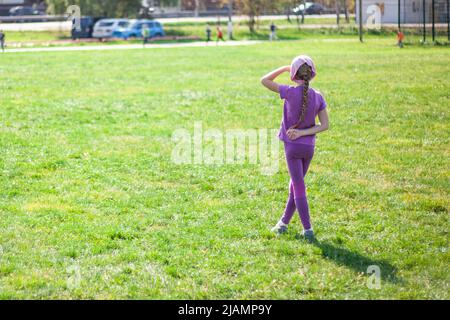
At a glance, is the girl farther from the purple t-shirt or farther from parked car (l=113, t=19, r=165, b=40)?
parked car (l=113, t=19, r=165, b=40)

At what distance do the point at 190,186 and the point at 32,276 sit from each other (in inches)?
159

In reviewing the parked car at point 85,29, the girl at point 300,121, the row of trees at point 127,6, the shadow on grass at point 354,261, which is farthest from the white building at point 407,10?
the shadow on grass at point 354,261

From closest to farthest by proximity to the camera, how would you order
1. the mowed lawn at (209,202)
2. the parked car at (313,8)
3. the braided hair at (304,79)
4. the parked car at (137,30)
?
the mowed lawn at (209,202) → the braided hair at (304,79) → the parked car at (137,30) → the parked car at (313,8)

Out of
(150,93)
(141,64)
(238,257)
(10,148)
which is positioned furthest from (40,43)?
(238,257)

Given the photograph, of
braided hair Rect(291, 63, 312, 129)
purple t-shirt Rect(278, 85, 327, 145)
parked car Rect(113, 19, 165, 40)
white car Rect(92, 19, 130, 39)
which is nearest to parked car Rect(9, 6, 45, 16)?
white car Rect(92, 19, 130, 39)

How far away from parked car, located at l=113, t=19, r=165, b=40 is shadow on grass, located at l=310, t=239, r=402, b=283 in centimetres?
4828

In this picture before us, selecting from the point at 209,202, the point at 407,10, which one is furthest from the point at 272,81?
the point at 407,10

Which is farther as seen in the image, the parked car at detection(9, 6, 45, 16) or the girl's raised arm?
the parked car at detection(9, 6, 45, 16)

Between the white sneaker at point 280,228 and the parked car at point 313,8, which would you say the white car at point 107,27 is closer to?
the parked car at point 313,8

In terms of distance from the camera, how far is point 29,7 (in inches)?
3118

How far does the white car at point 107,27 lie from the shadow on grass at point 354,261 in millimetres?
49410

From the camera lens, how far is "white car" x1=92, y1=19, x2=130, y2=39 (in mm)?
55150

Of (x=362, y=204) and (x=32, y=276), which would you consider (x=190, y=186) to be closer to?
(x=362, y=204)

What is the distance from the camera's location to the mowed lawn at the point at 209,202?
668 centimetres
